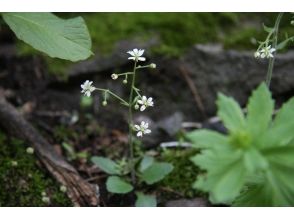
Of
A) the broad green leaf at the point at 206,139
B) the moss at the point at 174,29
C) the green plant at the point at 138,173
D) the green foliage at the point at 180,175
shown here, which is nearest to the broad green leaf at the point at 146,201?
the green plant at the point at 138,173

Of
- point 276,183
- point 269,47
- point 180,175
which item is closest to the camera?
point 276,183

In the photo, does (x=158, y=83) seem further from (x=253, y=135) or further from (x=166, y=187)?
(x=253, y=135)

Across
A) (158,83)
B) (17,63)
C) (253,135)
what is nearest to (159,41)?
(158,83)

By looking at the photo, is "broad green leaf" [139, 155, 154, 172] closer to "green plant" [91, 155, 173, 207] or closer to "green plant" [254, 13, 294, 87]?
"green plant" [91, 155, 173, 207]

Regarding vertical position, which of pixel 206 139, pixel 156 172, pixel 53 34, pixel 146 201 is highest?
pixel 53 34

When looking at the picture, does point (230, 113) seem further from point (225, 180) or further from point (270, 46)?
point (270, 46)

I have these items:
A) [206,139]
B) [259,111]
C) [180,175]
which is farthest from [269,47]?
[180,175]

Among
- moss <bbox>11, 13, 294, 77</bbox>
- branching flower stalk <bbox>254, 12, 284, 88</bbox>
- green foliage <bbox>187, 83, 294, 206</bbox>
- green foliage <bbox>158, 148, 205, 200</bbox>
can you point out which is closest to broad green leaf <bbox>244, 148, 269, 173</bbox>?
green foliage <bbox>187, 83, 294, 206</bbox>
